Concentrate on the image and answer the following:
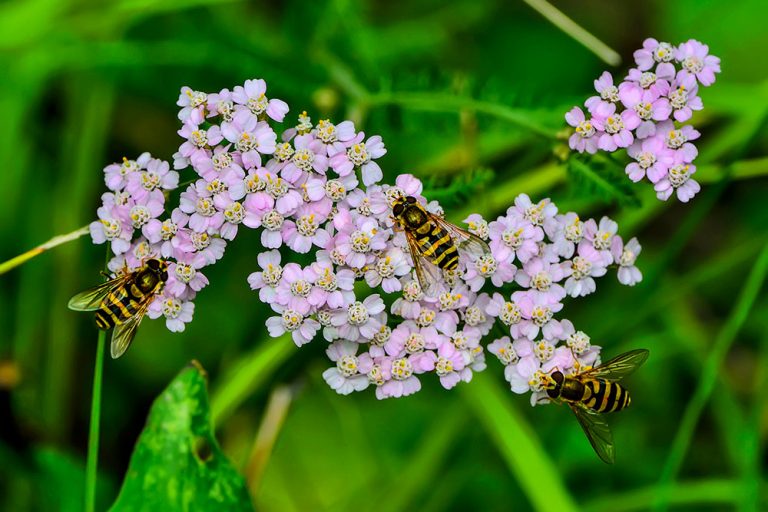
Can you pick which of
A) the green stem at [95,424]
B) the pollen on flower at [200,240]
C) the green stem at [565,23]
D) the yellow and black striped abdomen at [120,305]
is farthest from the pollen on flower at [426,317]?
the green stem at [565,23]

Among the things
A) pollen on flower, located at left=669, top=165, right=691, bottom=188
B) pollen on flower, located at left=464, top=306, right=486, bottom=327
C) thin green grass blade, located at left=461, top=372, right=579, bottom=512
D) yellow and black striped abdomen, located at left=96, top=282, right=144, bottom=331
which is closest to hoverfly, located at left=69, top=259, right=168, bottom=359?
yellow and black striped abdomen, located at left=96, top=282, right=144, bottom=331

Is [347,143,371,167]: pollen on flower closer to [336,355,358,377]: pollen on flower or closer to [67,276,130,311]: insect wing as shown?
[336,355,358,377]: pollen on flower

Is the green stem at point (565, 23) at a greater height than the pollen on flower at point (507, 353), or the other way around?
the green stem at point (565, 23)

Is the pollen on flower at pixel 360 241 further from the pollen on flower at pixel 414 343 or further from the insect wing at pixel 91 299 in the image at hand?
the insect wing at pixel 91 299

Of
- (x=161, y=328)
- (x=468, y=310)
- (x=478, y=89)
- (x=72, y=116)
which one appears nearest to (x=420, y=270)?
(x=468, y=310)

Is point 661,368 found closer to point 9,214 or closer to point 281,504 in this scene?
point 281,504
